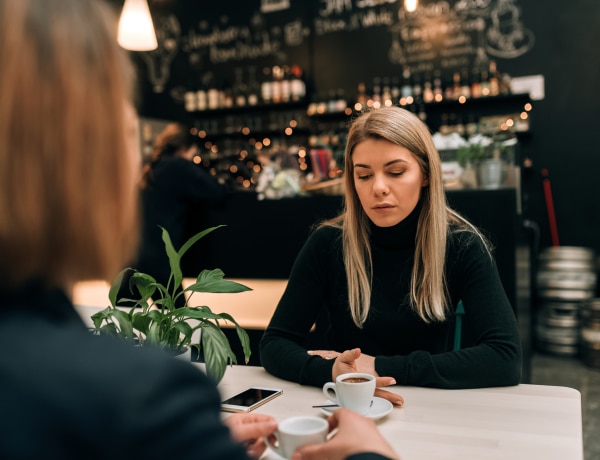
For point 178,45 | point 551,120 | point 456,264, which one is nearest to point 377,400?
point 456,264

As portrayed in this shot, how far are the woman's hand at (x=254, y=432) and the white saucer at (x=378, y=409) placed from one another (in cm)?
26

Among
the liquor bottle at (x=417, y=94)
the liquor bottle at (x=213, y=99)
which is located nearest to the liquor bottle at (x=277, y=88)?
the liquor bottle at (x=213, y=99)

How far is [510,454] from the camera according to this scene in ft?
3.17

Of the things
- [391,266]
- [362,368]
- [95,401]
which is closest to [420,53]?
[391,266]

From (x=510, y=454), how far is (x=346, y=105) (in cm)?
531

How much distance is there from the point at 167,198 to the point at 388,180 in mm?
2396

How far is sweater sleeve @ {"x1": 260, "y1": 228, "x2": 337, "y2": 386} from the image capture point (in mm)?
1434

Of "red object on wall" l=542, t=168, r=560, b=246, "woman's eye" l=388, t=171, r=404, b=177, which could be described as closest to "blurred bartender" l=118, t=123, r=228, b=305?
"woman's eye" l=388, t=171, r=404, b=177

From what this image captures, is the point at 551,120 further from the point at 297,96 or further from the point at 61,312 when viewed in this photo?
the point at 61,312

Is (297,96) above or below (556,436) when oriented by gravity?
above

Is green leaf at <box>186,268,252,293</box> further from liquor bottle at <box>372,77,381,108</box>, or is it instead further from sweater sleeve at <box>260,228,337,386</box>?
liquor bottle at <box>372,77,381,108</box>

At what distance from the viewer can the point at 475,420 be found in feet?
3.70

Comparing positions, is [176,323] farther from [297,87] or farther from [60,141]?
[297,87]

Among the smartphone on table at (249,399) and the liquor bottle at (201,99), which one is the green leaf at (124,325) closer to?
the smartphone on table at (249,399)
